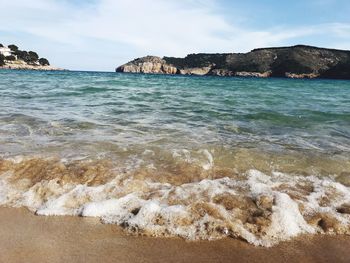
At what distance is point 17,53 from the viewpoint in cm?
13588

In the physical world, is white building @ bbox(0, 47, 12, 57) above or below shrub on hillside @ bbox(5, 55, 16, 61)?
above

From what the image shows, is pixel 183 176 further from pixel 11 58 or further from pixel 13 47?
pixel 13 47

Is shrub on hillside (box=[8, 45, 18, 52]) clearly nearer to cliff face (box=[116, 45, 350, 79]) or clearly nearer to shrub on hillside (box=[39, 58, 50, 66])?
shrub on hillside (box=[39, 58, 50, 66])

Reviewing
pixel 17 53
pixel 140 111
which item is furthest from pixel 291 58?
pixel 140 111

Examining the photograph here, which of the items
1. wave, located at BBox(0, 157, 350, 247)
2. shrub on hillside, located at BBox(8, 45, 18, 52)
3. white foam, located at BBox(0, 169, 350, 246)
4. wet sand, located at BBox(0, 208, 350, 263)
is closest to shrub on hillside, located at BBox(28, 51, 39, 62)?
shrub on hillside, located at BBox(8, 45, 18, 52)

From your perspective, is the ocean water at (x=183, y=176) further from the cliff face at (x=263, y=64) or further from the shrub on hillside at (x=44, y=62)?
the shrub on hillside at (x=44, y=62)

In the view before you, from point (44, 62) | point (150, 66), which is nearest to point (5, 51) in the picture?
point (44, 62)

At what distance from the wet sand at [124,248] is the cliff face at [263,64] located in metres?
121

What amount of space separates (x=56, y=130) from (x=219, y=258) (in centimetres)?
599

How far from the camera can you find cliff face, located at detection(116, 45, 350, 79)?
119m

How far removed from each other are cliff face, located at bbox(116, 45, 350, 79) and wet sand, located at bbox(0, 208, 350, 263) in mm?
121129

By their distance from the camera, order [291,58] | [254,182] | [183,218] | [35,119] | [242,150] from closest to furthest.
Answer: [183,218] < [254,182] < [242,150] < [35,119] < [291,58]

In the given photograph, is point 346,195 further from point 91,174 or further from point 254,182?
point 91,174

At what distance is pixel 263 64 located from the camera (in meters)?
135
